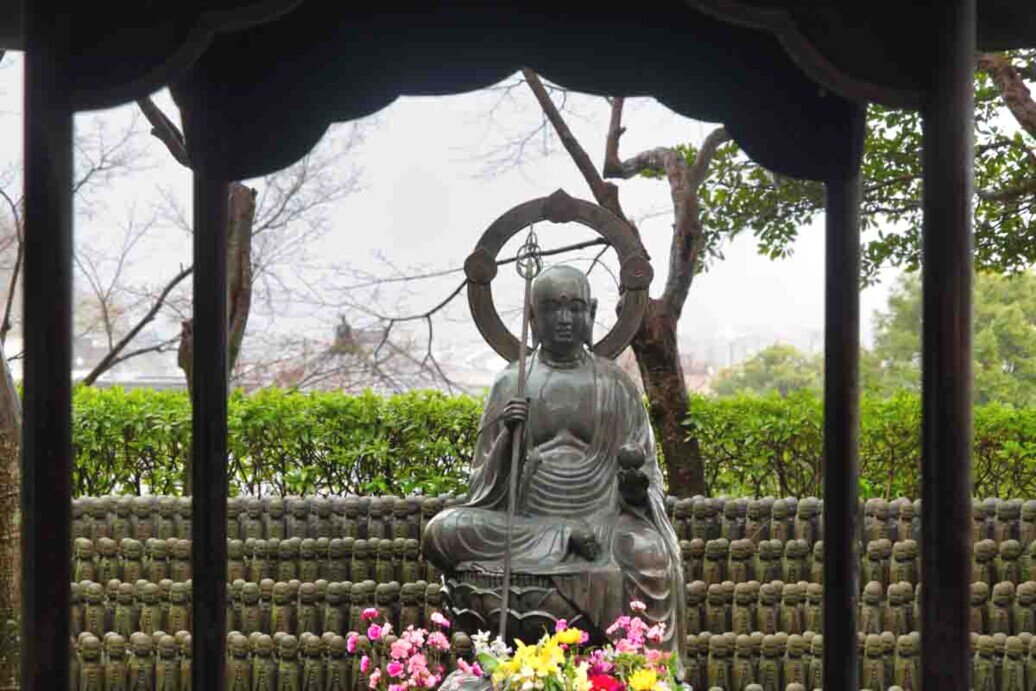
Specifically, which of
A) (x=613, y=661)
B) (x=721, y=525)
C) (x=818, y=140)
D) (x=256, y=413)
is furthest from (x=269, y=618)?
(x=818, y=140)

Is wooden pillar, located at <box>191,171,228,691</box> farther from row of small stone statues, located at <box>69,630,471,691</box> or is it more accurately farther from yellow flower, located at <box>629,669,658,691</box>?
row of small stone statues, located at <box>69,630,471,691</box>

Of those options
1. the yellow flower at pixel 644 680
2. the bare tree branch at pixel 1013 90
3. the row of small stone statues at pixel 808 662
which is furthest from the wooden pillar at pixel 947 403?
the bare tree branch at pixel 1013 90

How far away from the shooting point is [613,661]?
4.16 metres

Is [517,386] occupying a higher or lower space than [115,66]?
lower

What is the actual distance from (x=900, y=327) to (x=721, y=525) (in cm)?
738

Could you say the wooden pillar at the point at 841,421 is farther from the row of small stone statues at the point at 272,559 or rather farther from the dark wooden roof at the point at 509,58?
the row of small stone statues at the point at 272,559

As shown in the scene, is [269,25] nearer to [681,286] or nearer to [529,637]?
[529,637]

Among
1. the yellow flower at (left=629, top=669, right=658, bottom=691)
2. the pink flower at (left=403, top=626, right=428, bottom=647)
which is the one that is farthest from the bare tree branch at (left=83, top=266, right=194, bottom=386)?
the yellow flower at (left=629, top=669, right=658, bottom=691)

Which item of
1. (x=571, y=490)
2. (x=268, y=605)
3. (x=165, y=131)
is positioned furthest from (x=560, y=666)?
(x=165, y=131)

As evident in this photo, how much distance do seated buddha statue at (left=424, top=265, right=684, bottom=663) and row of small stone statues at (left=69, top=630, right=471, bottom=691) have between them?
41.9 inches

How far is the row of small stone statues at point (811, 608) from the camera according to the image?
22.6 feet

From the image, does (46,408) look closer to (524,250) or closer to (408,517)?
(524,250)

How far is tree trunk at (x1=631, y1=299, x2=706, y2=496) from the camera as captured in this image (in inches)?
329

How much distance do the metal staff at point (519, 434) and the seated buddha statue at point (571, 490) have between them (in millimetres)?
40
